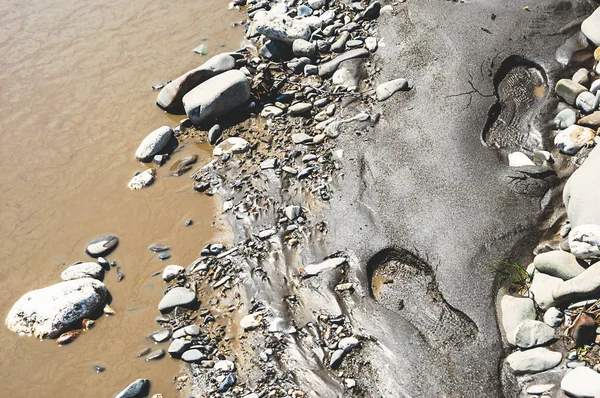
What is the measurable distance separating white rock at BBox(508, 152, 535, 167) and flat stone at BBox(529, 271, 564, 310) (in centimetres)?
122

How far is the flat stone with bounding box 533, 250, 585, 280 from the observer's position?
4145mm

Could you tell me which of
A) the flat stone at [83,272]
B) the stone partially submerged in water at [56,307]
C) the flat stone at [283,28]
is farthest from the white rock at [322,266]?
the flat stone at [283,28]

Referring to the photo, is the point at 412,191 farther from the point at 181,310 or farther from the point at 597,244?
the point at 181,310

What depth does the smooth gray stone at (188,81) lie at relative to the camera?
22.4ft

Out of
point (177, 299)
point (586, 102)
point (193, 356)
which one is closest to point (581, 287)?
point (586, 102)

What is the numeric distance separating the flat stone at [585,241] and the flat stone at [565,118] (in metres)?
1.50

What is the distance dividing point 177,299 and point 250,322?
0.73 metres

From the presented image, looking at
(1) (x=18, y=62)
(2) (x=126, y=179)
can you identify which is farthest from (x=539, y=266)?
(1) (x=18, y=62)

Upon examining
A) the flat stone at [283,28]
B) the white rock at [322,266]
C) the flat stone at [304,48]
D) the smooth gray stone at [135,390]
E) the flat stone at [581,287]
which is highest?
the flat stone at [283,28]

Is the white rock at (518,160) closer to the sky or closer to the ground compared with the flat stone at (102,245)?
closer to the ground

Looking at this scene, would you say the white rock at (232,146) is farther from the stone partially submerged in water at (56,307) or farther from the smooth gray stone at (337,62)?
the stone partially submerged in water at (56,307)

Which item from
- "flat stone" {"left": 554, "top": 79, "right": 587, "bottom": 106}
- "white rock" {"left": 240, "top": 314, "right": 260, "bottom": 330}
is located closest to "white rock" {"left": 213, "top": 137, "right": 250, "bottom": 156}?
"white rock" {"left": 240, "top": 314, "right": 260, "bottom": 330}

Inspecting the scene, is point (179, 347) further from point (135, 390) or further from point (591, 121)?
point (591, 121)

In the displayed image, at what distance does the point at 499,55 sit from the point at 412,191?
6.57 ft
